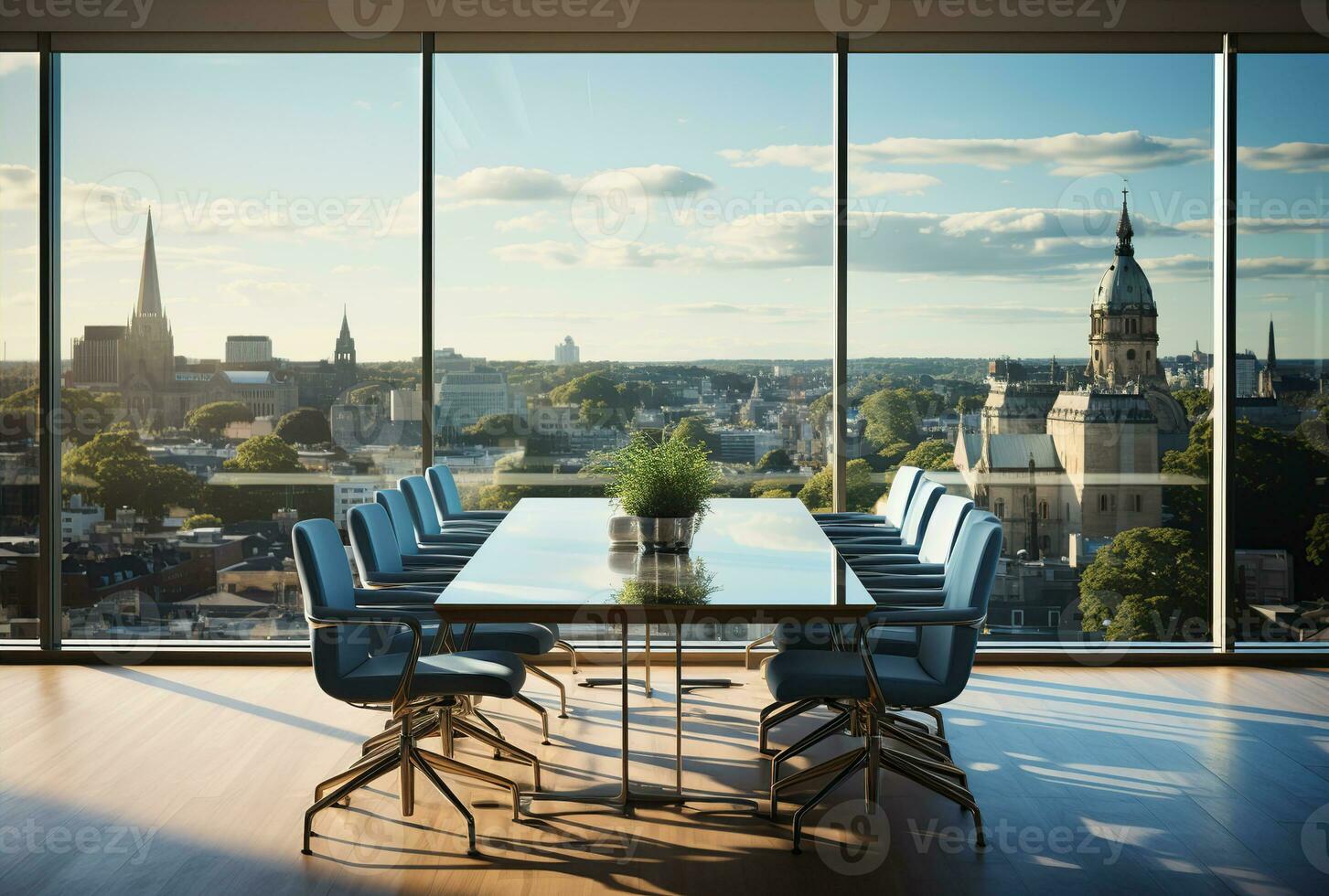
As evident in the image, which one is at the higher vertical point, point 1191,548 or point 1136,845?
point 1191,548

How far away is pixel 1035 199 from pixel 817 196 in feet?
3.93

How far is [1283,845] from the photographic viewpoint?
371 cm

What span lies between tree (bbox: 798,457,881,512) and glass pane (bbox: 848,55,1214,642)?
3cm

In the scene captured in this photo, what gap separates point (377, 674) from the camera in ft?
12.5

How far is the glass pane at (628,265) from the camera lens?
621cm

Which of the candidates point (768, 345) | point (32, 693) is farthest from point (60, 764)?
point (768, 345)

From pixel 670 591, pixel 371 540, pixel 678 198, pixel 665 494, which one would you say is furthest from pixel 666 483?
pixel 678 198

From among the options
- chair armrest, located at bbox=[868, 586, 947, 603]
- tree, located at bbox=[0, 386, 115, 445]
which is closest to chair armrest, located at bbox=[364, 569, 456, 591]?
chair armrest, located at bbox=[868, 586, 947, 603]

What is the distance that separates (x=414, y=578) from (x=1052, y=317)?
12.5 ft

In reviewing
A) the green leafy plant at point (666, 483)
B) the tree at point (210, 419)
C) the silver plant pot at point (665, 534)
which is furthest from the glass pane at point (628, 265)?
the silver plant pot at point (665, 534)

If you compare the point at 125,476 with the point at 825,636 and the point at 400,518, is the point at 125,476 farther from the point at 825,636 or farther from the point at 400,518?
the point at 825,636

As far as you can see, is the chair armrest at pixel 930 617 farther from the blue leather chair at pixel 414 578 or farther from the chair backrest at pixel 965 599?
the blue leather chair at pixel 414 578

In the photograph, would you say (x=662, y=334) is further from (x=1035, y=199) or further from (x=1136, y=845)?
(x=1136, y=845)

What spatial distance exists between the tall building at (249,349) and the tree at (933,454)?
3586 mm
